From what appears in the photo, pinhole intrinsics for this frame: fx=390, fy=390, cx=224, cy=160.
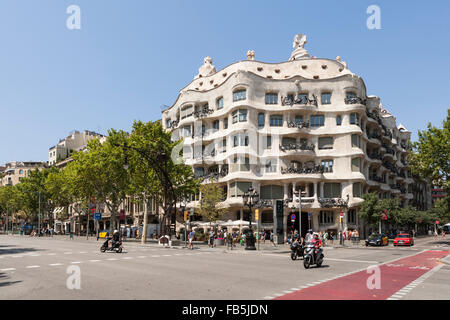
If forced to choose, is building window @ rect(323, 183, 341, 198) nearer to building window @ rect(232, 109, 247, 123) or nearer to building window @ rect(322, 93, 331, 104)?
building window @ rect(322, 93, 331, 104)

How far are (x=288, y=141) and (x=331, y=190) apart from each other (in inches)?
337

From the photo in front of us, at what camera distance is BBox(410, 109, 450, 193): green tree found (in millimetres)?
42344

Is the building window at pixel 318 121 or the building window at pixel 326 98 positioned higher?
the building window at pixel 326 98

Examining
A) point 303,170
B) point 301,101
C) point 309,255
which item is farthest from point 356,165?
point 309,255

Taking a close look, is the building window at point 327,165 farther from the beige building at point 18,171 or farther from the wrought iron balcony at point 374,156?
the beige building at point 18,171

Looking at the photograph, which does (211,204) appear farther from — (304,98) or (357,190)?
(357,190)

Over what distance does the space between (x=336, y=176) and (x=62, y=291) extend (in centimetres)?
4458

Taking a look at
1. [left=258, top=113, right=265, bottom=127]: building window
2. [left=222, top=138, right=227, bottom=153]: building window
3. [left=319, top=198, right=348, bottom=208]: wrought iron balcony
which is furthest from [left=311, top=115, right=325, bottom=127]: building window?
[left=222, top=138, right=227, bottom=153]: building window

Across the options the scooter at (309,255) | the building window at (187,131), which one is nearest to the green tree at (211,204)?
the building window at (187,131)

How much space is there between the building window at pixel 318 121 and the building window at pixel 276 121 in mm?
4375

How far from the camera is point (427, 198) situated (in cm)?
10594

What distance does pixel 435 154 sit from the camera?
43344mm

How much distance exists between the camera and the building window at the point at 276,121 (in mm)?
52312
